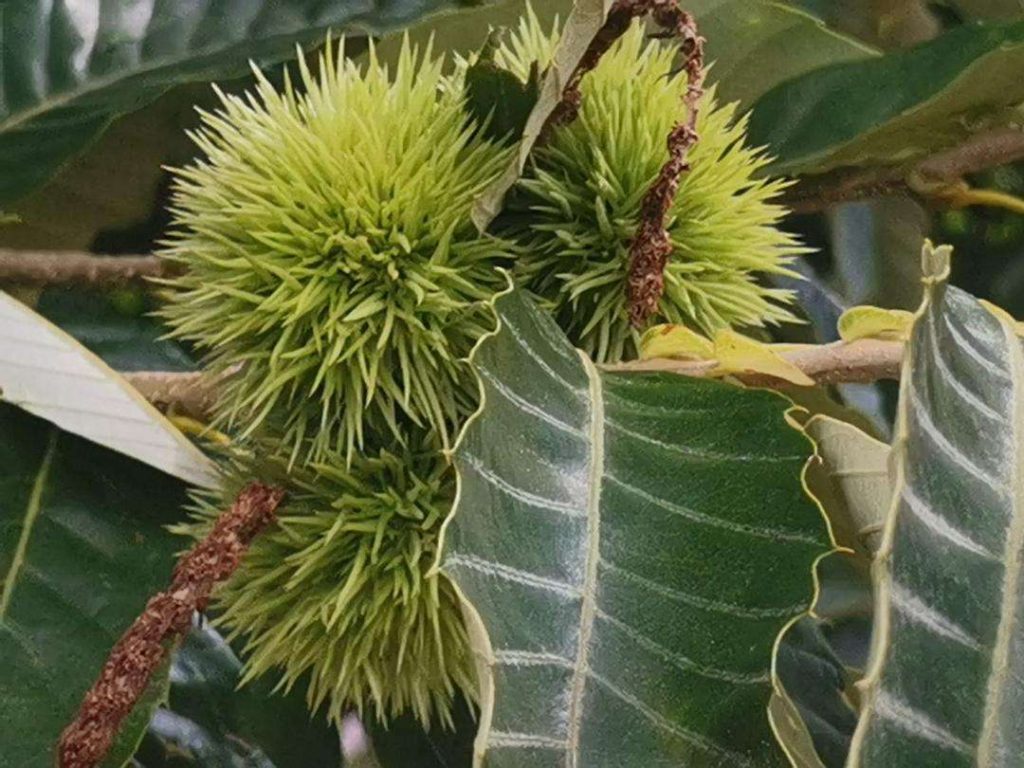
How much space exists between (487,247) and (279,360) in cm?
10

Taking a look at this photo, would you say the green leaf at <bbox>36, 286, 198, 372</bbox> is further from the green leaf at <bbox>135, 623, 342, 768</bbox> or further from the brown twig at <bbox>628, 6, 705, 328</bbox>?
the brown twig at <bbox>628, 6, 705, 328</bbox>

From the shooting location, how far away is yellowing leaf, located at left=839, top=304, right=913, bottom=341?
1.68 feet

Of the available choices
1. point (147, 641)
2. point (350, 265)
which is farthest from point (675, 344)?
point (147, 641)

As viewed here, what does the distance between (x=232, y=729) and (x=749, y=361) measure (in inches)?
15.8

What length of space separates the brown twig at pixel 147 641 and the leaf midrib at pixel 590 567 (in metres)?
0.14

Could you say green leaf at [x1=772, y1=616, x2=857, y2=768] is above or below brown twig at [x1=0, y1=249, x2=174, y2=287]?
below

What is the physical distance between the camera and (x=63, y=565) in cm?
61

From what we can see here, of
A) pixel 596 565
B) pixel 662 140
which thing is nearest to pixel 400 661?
pixel 596 565

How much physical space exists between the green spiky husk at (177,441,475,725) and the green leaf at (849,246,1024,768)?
0.56ft

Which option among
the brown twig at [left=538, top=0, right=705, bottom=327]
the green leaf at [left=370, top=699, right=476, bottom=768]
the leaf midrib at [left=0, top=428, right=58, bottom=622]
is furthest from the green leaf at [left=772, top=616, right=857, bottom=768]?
the leaf midrib at [left=0, top=428, right=58, bottom=622]

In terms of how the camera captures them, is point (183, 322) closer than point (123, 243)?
Yes

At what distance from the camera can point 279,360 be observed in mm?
482

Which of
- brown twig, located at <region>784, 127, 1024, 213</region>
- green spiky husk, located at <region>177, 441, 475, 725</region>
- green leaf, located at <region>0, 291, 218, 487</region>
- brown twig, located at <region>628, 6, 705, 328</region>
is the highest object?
brown twig, located at <region>784, 127, 1024, 213</region>

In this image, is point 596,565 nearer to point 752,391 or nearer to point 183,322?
point 752,391
